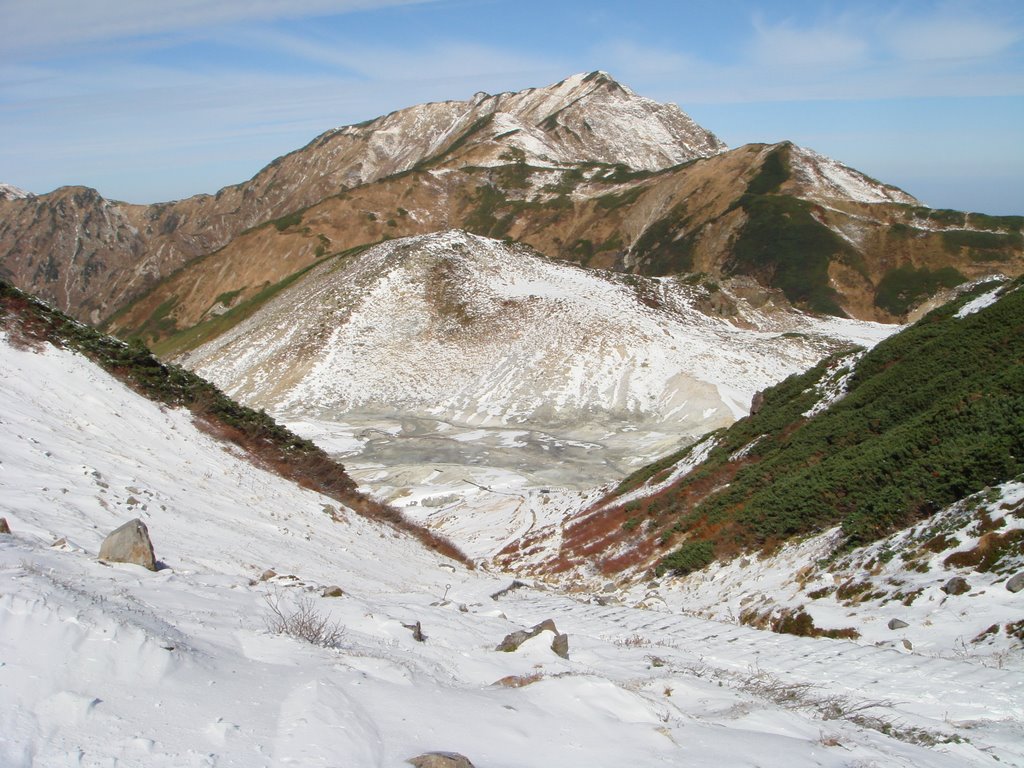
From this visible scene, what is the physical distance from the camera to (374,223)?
108 metres

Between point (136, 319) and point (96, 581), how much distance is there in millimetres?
101350

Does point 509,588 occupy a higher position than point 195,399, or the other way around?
point 195,399

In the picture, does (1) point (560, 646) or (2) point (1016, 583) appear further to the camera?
(2) point (1016, 583)

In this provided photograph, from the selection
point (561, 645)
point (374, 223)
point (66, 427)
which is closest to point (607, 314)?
point (66, 427)

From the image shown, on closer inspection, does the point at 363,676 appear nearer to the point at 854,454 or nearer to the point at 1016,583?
the point at 1016,583

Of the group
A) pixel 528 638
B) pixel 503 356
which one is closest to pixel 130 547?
pixel 528 638

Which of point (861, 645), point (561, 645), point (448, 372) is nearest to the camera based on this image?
point (561, 645)

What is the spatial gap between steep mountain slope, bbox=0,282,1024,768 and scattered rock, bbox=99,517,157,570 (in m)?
0.25

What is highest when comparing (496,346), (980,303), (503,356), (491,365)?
(980,303)

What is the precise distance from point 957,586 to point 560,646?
537cm

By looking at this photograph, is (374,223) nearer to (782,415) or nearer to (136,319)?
(136,319)

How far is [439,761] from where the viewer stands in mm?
4660

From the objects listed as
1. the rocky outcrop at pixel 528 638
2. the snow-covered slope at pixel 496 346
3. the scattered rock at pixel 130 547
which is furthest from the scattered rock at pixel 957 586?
the snow-covered slope at pixel 496 346

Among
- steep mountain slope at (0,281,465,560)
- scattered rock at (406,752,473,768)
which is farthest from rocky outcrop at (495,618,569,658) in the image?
steep mountain slope at (0,281,465,560)
